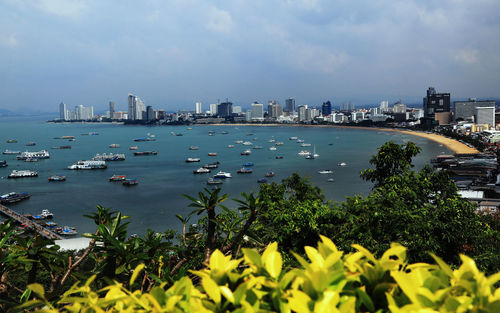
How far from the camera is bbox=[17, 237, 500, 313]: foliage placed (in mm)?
603

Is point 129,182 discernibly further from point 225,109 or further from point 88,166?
point 225,109

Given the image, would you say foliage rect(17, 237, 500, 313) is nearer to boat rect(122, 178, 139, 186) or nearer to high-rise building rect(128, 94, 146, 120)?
boat rect(122, 178, 139, 186)

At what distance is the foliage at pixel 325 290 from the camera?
23.7 inches

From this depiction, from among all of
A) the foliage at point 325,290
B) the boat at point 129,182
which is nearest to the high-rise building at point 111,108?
the boat at point 129,182

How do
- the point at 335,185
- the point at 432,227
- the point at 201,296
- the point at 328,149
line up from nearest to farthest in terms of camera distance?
the point at 201,296 < the point at 432,227 < the point at 335,185 < the point at 328,149

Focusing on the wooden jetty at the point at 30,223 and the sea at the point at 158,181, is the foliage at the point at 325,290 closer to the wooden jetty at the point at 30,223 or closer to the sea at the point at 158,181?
the sea at the point at 158,181

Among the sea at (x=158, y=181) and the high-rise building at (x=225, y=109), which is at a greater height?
the high-rise building at (x=225, y=109)

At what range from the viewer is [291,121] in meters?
62.2

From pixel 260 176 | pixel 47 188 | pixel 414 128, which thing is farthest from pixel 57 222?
pixel 414 128

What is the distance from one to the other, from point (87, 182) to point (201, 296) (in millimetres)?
16777

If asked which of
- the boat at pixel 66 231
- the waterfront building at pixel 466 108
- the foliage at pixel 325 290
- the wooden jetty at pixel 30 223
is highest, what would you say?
the waterfront building at pixel 466 108

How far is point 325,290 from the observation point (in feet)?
2.07

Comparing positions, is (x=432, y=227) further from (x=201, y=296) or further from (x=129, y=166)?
(x=129, y=166)

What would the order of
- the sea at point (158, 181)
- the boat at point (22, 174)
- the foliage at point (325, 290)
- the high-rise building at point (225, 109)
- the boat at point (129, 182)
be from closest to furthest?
1. the foliage at point (325, 290)
2. the sea at point (158, 181)
3. the boat at point (129, 182)
4. the boat at point (22, 174)
5. the high-rise building at point (225, 109)
